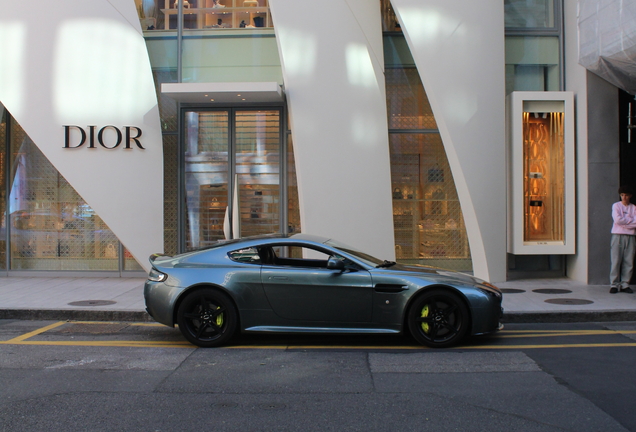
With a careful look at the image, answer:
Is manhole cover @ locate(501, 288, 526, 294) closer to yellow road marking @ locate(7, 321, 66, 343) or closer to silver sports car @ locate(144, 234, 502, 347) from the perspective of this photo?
silver sports car @ locate(144, 234, 502, 347)

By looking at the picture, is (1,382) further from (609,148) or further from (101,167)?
(609,148)

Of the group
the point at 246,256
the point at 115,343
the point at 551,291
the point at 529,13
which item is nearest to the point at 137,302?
the point at 115,343

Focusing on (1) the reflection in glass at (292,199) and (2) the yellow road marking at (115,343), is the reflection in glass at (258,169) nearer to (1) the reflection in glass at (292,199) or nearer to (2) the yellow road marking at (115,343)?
(1) the reflection in glass at (292,199)

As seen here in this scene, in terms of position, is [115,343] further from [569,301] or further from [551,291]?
[551,291]

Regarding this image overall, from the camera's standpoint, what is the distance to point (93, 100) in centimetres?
1122

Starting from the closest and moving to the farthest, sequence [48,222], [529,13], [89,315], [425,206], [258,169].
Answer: [89,315] < [529,13] < [425,206] < [258,169] < [48,222]

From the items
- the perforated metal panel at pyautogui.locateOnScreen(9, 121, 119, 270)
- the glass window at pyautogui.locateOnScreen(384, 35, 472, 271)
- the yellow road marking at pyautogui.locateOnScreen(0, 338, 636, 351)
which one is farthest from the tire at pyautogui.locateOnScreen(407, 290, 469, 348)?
the perforated metal panel at pyautogui.locateOnScreen(9, 121, 119, 270)

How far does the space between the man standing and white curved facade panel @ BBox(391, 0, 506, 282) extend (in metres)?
1.86

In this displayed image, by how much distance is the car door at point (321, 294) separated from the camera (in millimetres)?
6508

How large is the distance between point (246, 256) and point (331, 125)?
4.64 meters

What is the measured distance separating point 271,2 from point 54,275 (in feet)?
23.7

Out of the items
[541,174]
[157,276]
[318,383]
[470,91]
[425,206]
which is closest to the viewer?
[318,383]

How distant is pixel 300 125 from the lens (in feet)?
35.5

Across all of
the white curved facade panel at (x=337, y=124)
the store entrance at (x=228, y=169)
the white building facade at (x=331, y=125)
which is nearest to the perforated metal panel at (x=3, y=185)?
the white building facade at (x=331, y=125)
